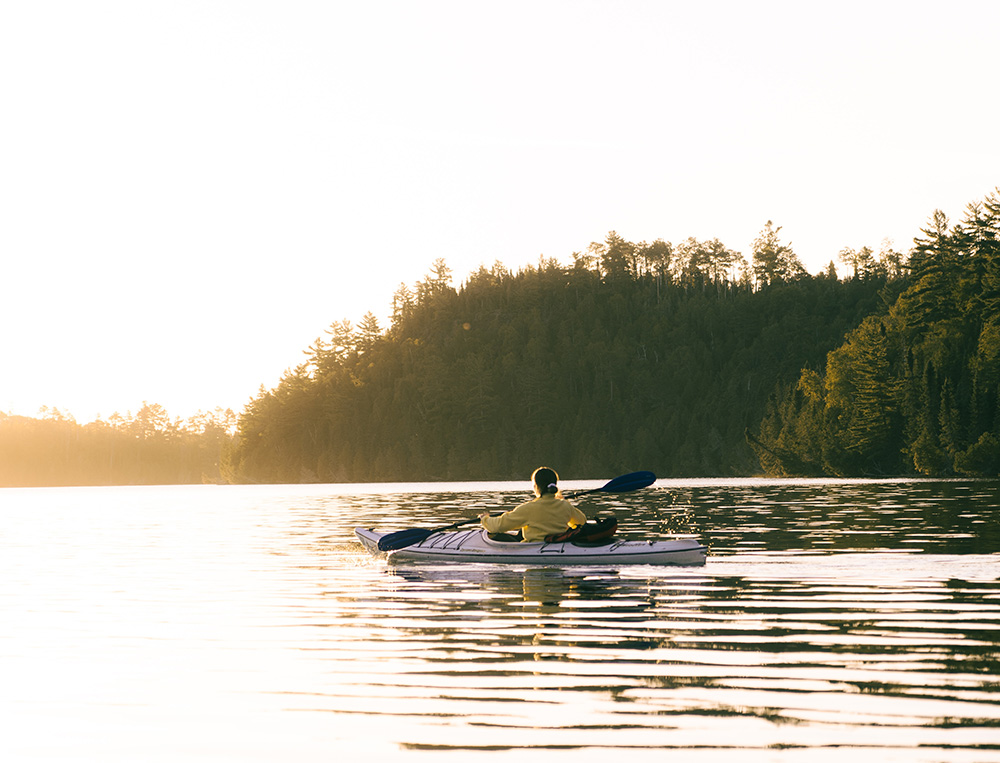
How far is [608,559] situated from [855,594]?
519cm

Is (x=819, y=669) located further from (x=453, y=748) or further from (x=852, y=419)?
(x=852, y=419)

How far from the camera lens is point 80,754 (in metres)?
7.55

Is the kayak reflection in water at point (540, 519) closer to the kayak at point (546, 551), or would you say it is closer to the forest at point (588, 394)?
the kayak at point (546, 551)

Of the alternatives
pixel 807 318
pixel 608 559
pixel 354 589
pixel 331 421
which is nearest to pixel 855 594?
pixel 608 559

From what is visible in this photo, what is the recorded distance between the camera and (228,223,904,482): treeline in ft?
554

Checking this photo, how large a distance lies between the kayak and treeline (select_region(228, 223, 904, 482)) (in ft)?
446

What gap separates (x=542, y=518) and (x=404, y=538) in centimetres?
335

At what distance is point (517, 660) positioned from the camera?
35.8 ft

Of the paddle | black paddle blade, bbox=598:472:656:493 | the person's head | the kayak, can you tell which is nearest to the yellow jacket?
the person's head

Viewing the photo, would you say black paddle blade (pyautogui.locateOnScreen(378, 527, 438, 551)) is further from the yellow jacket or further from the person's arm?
the person's arm

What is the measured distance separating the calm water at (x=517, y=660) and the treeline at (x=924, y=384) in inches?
2446

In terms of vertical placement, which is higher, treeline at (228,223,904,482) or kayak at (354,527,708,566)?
treeline at (228,223,904,482)

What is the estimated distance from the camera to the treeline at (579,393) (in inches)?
6654

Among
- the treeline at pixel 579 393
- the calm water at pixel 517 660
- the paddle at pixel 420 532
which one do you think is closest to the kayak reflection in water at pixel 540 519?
the calm water at pixel 517 660
